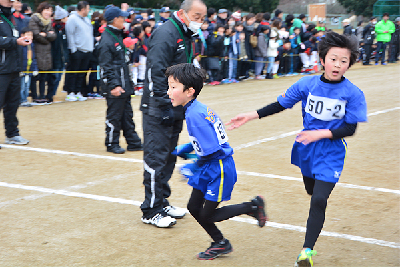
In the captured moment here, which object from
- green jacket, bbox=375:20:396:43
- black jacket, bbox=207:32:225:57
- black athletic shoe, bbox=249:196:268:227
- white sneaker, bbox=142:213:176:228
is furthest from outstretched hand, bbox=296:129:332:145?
green jacket, bbox=375:20:396:43

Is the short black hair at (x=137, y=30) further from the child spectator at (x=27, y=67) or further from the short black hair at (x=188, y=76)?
the short black hair at (x=188, y=76)

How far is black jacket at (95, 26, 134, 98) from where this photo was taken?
7539 mm

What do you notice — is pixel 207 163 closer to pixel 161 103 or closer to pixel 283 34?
pixel 161 103

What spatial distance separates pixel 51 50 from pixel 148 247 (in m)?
8.93

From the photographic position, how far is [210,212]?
393 cm

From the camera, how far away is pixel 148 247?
4238 millimetres

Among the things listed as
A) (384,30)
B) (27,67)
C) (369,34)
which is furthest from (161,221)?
(369,34)

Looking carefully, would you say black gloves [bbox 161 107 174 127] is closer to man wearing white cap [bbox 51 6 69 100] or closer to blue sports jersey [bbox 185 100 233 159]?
blue sports jersey [bbox 185 100 233 159]

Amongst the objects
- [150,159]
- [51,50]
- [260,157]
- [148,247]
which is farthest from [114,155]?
[51,50]

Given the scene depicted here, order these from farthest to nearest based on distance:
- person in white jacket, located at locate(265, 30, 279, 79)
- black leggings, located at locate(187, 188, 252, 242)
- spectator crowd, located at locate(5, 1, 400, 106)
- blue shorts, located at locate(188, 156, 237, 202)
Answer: person in white jacket, located at locate(265, 30, 279, 79) < spectator crowd, located at locate(5, 1, 400, 106) < black leggings, located at locate(187, 188, 252, 242) < blue shorts, located at locate(188, 156, 237, 202)

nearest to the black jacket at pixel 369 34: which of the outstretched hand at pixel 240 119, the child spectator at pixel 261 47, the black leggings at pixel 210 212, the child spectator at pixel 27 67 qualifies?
the child spectator at pixel 261 47

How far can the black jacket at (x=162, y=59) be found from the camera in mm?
4652

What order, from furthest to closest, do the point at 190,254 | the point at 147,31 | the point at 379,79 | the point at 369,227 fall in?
the point at 379,79, the point at 147,31, the point at 369,227, the point at 190,254

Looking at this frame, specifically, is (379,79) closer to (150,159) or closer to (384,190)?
(384,190)
